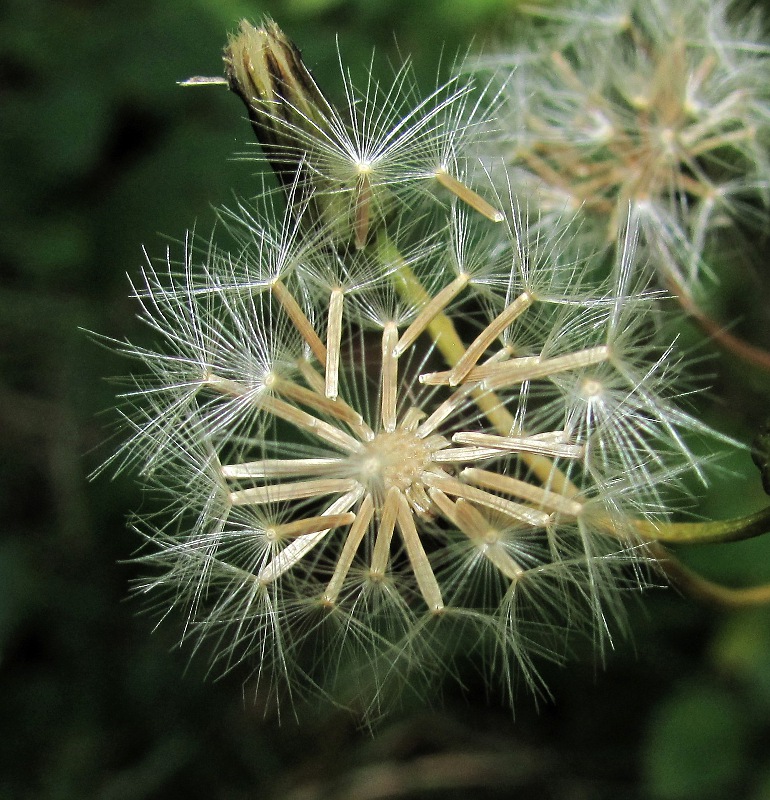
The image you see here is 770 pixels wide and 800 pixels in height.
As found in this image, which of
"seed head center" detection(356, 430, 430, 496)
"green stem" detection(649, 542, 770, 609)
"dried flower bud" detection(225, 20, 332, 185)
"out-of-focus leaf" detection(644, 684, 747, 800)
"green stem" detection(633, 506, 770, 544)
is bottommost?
"out-of-focus leaf" detection(644, 684, 747, 800)

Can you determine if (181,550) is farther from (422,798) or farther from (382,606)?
(422,798)

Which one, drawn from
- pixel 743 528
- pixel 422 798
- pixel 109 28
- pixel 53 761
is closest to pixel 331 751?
pixel 422 798

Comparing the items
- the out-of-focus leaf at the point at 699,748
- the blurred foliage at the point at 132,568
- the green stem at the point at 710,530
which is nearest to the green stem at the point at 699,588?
the green stem at the point at 710,530

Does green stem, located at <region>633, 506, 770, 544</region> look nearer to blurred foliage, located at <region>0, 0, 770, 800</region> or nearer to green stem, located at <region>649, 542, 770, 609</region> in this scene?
green stem, located at <region>649, 542, 770, 609</region>

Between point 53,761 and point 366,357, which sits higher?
point 366,357

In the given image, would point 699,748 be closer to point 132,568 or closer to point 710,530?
point 710,530

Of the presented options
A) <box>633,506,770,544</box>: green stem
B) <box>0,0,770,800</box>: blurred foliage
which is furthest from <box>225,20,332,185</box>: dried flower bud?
<box>0,0,770,800</box>: blurred foliage

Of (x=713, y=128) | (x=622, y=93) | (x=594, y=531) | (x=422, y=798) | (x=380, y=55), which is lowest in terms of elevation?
(x=422, y=798)

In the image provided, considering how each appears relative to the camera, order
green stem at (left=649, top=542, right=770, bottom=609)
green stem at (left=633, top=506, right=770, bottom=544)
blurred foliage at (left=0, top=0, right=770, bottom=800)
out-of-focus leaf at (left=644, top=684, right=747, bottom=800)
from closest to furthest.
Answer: green stem at (left=633, top=506, right=770, bottom=544), green stem at (left=649, top=542, right=770, bottom=609), blurred foliage at (left=0, top=0, right=770, bottom=800), out-of-focus leaf at (left=644, top=684, right=747, bottom=800)

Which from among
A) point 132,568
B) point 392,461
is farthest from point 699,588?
point 132,568
